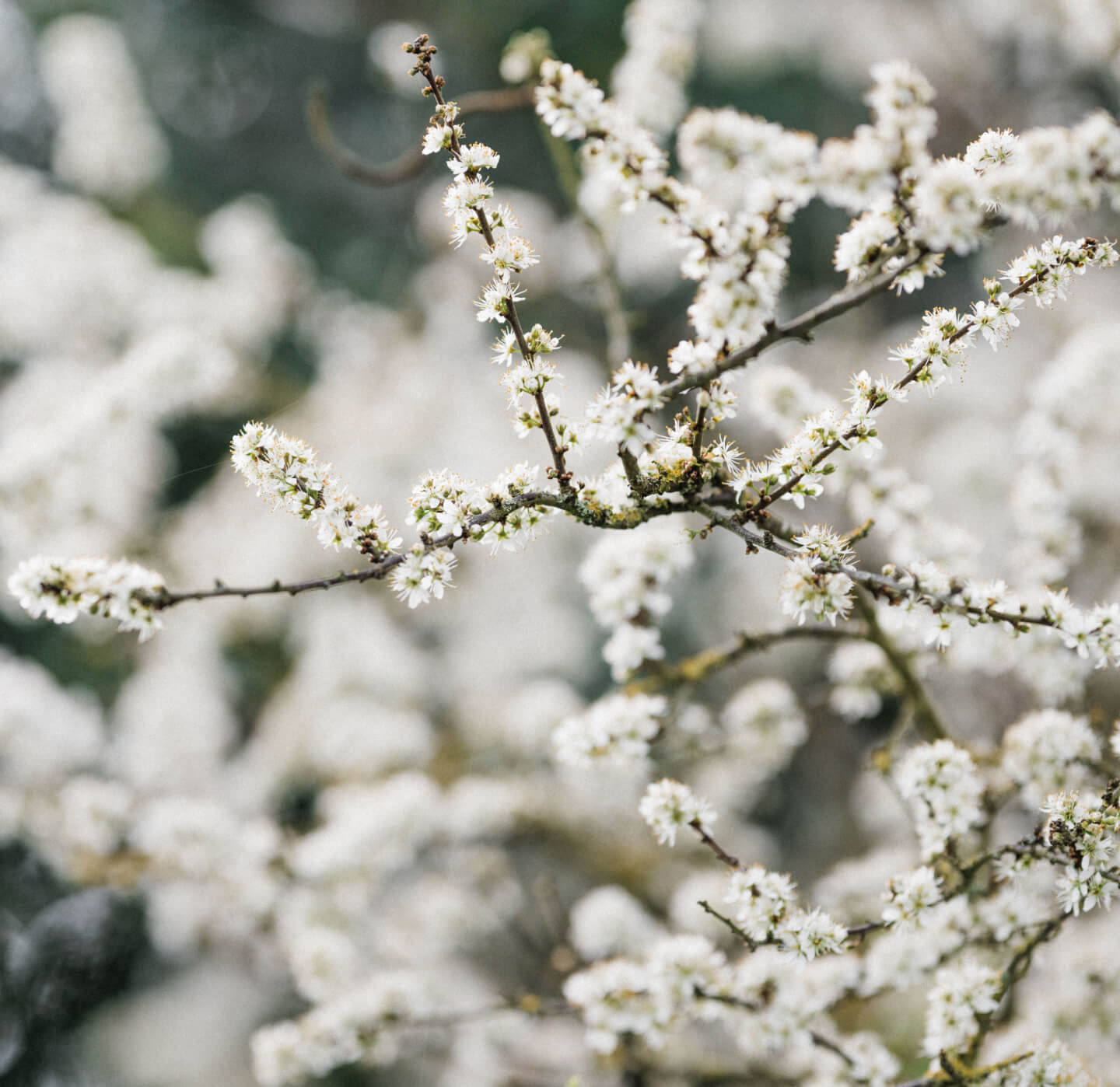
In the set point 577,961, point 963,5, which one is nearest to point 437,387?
point 577,961

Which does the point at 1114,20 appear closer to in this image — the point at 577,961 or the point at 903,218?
the point at 903,218

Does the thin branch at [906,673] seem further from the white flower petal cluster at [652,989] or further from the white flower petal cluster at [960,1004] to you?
the white flower petal cluster at [652,989]

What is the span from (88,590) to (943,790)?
1730 millimetres

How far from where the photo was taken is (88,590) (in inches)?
53.9

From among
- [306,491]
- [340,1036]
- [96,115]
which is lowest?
[340,1036]

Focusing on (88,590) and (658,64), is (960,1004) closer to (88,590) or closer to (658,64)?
(88,590)

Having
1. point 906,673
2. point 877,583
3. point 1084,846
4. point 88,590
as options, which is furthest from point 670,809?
point 88,590

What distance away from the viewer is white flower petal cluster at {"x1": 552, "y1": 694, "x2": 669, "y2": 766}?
200 cm

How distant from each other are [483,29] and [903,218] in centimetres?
727

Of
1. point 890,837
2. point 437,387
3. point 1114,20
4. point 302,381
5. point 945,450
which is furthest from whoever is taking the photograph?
point 302,381

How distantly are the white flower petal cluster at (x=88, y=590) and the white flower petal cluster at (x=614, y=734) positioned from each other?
1008mm

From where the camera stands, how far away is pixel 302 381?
6027mm

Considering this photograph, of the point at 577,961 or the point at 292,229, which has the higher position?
the point at 292,229

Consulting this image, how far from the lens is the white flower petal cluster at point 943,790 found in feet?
5.73
